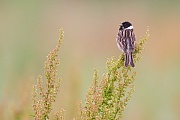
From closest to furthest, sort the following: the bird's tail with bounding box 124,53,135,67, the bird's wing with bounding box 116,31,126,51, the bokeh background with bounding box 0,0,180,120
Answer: the bird's tail with bounding box 124,53,135,67 < the bokeh background with bounding box 0,0,180,120 < the bird's wing with bounding box 116,31,126,51

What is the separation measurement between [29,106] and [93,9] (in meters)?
13.7

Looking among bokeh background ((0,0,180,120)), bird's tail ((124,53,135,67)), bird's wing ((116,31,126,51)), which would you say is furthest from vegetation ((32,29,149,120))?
bird's wing ((116,31,126,51))

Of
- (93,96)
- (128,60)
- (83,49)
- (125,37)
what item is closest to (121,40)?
(125,37)

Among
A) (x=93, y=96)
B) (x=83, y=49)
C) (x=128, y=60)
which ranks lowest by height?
(x=93, y=96)

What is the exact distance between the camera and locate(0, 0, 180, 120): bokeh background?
768cm

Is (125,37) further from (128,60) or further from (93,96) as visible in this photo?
(93,96)

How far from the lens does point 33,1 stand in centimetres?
1579

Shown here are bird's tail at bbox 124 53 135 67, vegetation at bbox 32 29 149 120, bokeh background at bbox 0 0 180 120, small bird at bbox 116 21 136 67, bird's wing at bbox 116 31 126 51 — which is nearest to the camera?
Answer: vegetation at bbox 32 29 149 120

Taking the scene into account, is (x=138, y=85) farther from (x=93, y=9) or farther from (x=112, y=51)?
(x=93, y=9)

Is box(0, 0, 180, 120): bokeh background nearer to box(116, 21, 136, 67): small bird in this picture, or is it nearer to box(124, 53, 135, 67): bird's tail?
box(116, 21, 136, 67): small bird

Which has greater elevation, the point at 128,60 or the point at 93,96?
the point at 128,60

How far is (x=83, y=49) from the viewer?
44.0 feet

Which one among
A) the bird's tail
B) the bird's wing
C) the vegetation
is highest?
the bird's wing

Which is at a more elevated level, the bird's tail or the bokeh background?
the bokeh background
